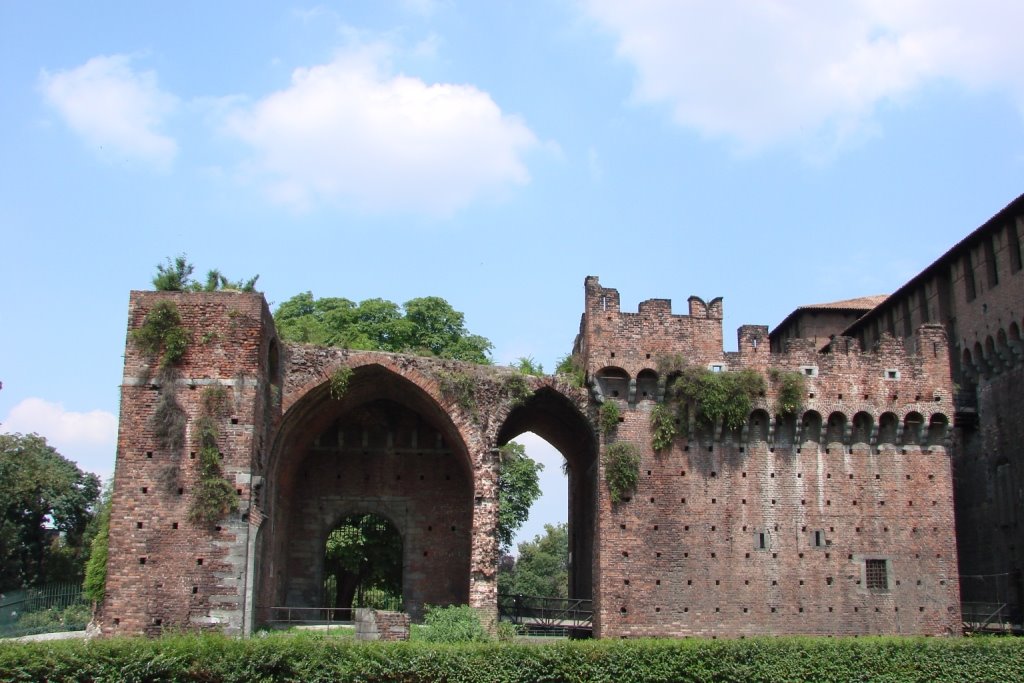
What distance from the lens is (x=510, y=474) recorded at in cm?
3650

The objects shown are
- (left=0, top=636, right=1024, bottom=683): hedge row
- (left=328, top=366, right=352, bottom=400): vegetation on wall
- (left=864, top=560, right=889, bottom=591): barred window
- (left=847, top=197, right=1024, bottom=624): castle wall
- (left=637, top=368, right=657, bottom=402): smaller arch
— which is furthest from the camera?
(left=847, top=197, right=1024, bottom=624): castle wall

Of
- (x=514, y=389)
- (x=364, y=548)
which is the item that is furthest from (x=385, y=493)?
(x=514, y=389)

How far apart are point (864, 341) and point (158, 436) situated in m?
24.7

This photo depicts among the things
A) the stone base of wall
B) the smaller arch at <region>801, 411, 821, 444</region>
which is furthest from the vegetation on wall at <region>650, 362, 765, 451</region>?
the stone base of wall

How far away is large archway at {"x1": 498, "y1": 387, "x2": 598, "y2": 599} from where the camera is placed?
25734 millimetres

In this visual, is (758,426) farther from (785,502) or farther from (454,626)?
(454,626)

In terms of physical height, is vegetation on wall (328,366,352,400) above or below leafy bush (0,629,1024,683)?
above

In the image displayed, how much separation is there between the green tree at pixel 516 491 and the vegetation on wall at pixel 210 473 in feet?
53.0

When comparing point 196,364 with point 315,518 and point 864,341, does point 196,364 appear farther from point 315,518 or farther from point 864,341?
point 864,341

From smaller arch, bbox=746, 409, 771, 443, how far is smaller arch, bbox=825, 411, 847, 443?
1.61 meters

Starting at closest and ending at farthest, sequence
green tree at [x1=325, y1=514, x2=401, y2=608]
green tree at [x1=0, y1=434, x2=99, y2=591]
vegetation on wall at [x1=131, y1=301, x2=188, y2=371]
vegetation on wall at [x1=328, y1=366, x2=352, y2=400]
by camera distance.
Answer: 1. vegetation on wall at [x1=131, y1=301, x2=188, y2=371]
2. vegetation on wall at [x1=328, y1=366, x2=352, y2=400]
3. green tree at [x1=325, y1=514, x2=401, y2=608]
4. green tree at [x1=0, y1=434, x2=99, y2=591]

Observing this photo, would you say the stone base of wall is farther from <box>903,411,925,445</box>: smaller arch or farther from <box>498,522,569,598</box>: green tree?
<box>498,522,569,598</box>: green tree

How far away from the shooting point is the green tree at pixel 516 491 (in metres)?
36.1

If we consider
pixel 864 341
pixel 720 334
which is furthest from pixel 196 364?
pixel 864 341
